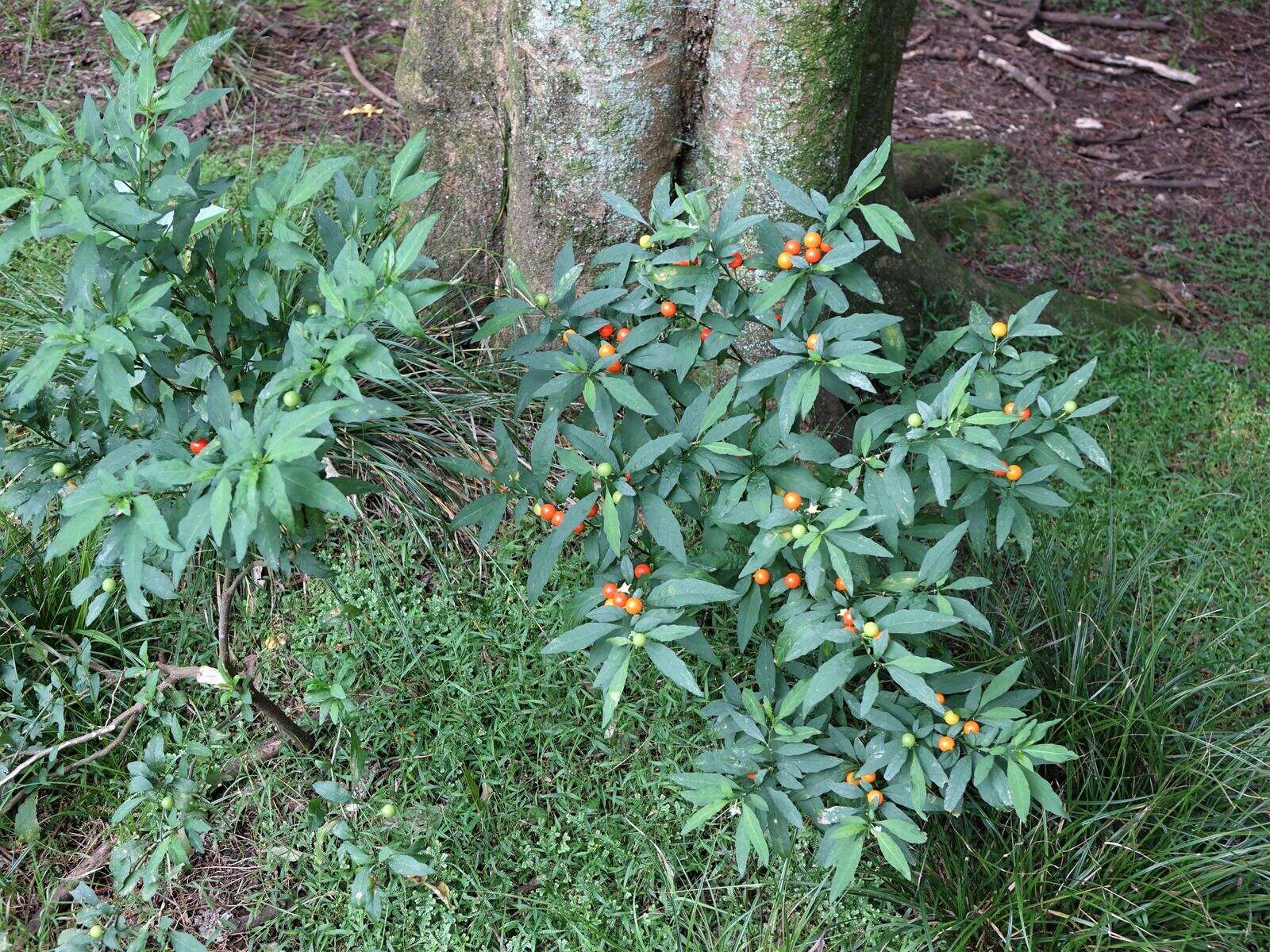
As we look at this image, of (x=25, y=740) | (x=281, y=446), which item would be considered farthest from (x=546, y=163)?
(x=25, y=740)

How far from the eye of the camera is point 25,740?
2.53 meters

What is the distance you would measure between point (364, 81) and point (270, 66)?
497 mm

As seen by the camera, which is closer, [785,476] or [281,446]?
[281,446]

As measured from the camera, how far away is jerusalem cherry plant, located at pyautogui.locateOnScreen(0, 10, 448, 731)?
1672 millimetres

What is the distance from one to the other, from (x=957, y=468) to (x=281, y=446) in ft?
4.47

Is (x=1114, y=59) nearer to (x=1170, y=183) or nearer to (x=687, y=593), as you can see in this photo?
(x=1170, y=183)

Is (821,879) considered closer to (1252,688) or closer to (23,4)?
(1252,688)

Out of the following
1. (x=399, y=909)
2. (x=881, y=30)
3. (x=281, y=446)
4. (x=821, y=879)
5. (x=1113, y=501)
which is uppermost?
(x=881, y=30)

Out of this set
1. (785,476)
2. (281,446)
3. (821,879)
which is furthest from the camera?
(821,879)

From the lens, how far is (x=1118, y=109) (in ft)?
19.5

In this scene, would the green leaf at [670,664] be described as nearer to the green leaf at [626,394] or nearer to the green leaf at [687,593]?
the green leaf at [687,593]

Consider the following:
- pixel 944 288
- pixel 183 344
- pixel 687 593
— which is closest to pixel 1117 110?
pixel 944 288

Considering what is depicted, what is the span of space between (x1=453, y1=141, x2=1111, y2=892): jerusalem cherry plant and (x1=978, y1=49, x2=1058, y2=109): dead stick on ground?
14.0 ft

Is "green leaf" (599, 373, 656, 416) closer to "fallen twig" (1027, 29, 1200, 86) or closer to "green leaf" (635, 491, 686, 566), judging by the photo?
"green leaf" (635, 491, 686, 566)
